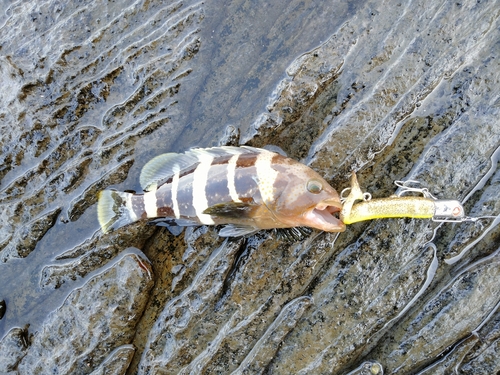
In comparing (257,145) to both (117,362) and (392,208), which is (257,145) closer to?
(392,208)

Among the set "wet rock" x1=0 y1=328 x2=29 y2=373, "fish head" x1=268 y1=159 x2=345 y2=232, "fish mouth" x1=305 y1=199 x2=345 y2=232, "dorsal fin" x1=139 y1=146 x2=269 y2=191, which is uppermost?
"dorsal fin" x1=139 y1=146 x2=269 y2=191

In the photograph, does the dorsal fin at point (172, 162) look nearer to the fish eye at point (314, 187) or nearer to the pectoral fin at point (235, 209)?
the pectoral fin at point (235, 209)

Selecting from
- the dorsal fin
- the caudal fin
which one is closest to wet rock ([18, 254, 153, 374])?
the caudal fin

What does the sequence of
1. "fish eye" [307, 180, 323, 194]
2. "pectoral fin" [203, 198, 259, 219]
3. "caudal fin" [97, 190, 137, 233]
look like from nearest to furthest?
"fish eye" [307, 180, 323, 194]
"pectoral fin" [203, 198, 259, 219]
"caudal fin" [97, 190, 137, 233]

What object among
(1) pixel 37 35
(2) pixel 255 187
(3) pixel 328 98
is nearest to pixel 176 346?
(2) pixel 255 187

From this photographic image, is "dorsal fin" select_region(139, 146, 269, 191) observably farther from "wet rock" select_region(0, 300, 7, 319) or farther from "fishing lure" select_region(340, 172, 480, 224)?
"wet rock" select_region(0, 300, 7, 319)

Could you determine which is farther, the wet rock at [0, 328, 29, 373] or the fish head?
the wet rock at [0, 328, 29, 373]

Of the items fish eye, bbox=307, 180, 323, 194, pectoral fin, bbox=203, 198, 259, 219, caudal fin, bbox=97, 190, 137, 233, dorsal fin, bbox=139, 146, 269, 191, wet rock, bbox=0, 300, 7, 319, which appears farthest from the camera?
wet rock, bbox=0, 300, 7, 319

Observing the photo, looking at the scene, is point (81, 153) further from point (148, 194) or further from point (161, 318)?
point (161, 318)

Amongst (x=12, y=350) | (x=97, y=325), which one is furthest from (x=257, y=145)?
(x=12, y=350)
